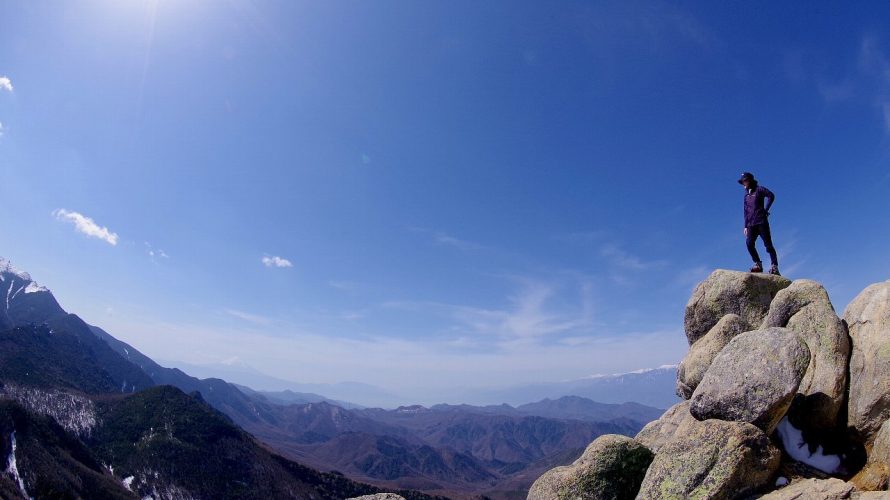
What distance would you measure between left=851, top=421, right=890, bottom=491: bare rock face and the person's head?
14529mm

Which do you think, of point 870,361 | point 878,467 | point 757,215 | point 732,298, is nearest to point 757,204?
point 757,215

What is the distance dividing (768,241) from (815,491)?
1541cm

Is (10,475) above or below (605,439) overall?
below

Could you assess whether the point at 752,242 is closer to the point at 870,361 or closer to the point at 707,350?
the point at 707,350

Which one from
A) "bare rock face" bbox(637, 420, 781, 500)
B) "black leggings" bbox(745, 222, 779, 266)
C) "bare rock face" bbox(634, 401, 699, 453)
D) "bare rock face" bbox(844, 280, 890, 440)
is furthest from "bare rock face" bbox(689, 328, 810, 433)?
"black leggings" bbox(745, 222, 779, 266)

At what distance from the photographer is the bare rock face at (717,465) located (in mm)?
14445

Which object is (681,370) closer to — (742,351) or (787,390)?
(742,351)

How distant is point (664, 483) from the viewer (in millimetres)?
15297

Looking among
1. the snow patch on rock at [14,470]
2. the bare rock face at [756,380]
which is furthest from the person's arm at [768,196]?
the snow patch on rock at [14,470]

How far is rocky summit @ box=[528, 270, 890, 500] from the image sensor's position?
14539 mm

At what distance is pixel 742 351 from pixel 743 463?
16.1ft

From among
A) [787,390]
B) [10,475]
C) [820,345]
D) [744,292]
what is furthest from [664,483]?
[10,475]

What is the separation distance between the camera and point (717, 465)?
47.9 feet

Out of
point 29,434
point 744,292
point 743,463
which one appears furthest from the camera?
point 29,434
